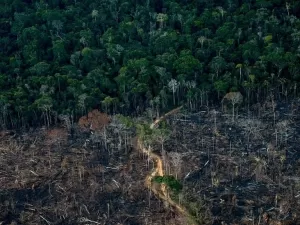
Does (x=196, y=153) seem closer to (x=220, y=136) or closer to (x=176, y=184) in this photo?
(x=220, y=136)

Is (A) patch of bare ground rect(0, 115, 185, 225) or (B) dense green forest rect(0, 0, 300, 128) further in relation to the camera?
(B) dense green forest rect(0, 0, 300, 128)

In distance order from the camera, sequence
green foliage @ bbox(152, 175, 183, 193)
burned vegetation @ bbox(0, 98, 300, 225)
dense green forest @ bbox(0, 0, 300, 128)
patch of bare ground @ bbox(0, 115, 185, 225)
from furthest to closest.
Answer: dense green forest @ bbox(0, 0, 300, 128), patch of bare ground @ bbox(0, 115, 185, 225), burned vegetation @ bbox(0, 98, 300, 225), green foliage @ bbox(152, 175, 183, 193)

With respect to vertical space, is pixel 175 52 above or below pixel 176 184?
above

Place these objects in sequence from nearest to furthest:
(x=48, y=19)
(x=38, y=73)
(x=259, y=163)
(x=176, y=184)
→ (x=176, y=184)
(x=259, y=163)
(x=38, y=73)
(x=48, y=19)

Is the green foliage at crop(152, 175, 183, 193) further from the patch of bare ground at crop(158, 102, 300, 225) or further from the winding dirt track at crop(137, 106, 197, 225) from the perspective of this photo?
the winding dirt track at crop(137, 106, 197, 225)

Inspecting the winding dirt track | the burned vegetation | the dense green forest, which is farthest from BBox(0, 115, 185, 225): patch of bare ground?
the dense green forest

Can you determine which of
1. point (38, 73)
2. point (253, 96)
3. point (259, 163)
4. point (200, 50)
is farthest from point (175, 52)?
point (259, 163)

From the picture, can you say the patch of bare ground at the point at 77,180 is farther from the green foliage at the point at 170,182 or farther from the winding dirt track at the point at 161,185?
the green foliage at the point at 170,182

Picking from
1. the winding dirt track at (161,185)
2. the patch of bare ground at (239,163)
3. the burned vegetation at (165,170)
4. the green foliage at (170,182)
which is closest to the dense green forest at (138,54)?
the burned vegetation at (165,170)

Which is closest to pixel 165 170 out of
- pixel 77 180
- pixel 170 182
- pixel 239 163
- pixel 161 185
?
pixel 161 185
